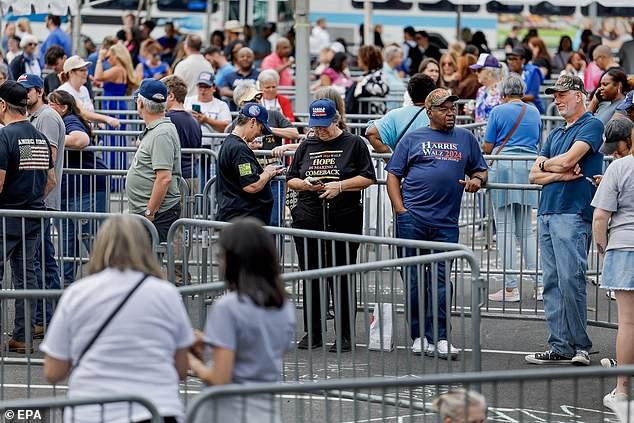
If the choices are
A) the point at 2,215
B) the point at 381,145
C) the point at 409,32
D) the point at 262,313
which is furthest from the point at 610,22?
the point at 262,313

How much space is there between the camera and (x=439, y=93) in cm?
949

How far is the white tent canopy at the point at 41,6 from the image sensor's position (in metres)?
20.0

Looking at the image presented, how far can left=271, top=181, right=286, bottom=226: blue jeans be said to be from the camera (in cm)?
1112

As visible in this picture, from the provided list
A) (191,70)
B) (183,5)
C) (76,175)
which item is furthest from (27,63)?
(183,5)

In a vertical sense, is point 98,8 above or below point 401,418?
above

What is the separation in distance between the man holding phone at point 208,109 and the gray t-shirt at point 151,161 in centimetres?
361

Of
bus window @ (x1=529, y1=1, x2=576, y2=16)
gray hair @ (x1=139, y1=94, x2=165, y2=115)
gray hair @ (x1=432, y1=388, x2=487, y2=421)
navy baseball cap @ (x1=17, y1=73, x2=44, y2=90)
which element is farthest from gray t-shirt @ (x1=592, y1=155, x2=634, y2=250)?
bus window @ (x1=529, y1=1, x2=576, y2=16)

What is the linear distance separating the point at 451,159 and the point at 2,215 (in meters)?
3.01

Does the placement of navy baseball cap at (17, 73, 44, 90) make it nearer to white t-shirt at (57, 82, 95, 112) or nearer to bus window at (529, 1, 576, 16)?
white t-shirt at (57, 82, 95, 112)

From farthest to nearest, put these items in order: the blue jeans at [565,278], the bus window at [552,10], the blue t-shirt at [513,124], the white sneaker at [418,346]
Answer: the bus window at [552,10]
the blue t-shirt at [513,124]
the blue jeans at [565,278]
the white sneaker at [418,346]

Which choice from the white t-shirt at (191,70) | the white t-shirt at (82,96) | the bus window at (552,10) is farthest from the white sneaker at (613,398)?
the bus window at (552,10)

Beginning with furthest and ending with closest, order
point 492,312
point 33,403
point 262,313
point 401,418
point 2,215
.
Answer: point 492,312 < point 2,215 < point 401,418 < point 262,313 < point 33,403

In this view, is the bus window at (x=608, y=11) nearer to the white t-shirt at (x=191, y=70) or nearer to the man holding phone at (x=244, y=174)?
the white t-shirt at (x=191, y=70)

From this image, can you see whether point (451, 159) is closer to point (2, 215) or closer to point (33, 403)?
point (2, 215)
